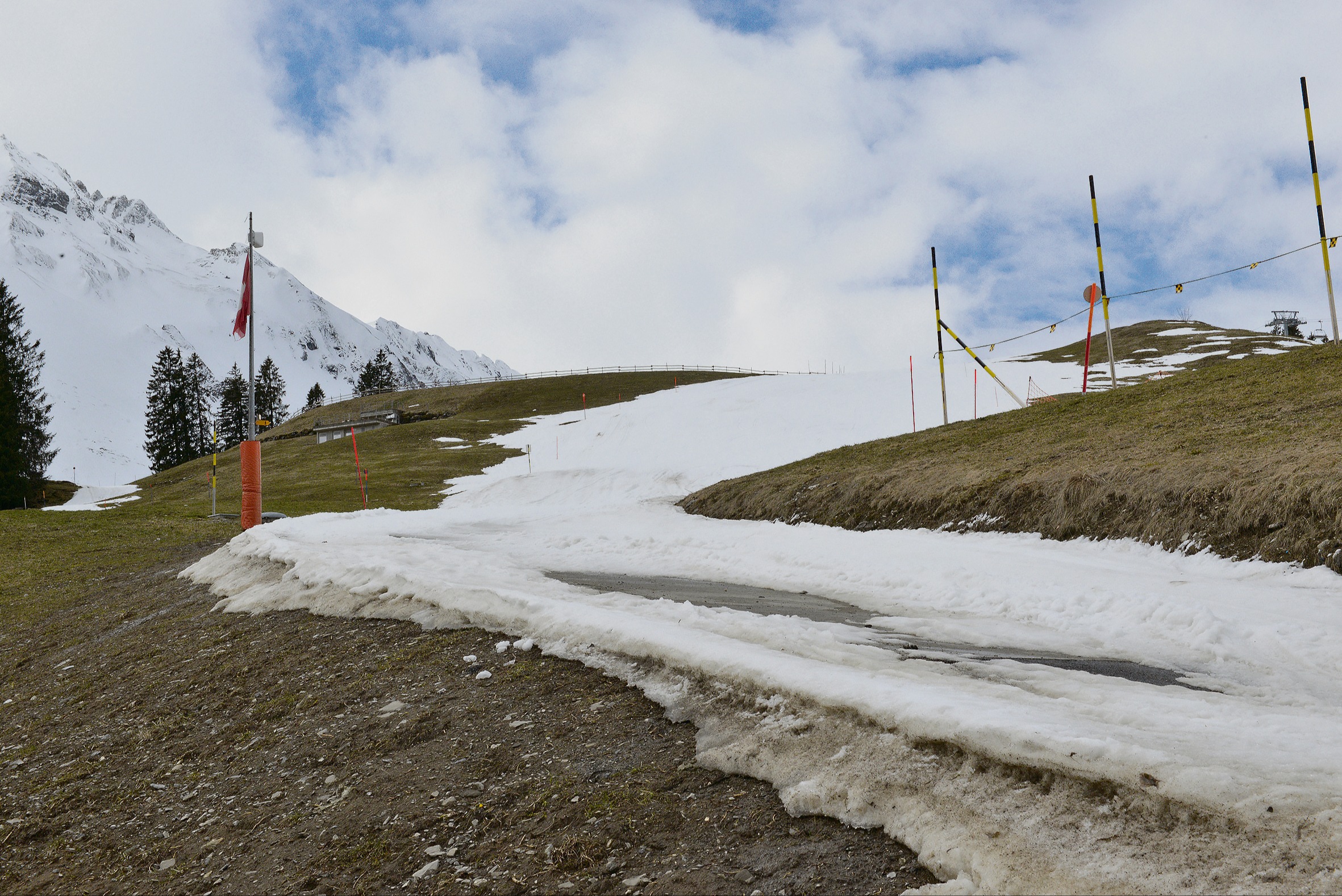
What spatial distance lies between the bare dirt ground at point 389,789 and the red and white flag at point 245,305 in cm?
1500

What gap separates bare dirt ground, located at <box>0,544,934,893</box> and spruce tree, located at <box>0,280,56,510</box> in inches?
2068

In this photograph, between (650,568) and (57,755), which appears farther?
(650,568)

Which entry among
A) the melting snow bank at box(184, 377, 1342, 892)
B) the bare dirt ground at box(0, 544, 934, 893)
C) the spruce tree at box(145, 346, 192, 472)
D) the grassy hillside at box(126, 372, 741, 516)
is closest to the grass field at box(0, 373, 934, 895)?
the bare dirt ground at box(0, 544, 934, 893)

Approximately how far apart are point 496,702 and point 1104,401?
15.5 metres

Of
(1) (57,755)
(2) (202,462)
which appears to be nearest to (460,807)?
(1) (57,755)

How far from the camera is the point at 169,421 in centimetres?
7994

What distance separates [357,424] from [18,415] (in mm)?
27060

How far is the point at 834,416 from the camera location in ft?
147

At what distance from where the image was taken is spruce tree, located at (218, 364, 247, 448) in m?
85.6

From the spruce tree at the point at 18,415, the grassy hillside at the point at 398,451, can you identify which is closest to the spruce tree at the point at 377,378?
the grassy hillside at the point at 398,451

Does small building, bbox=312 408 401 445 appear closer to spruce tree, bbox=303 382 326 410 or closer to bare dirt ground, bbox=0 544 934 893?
spruce tree, bbox=303 382 326 410

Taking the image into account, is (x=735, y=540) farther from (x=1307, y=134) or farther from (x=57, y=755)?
(x=1307, y=134)

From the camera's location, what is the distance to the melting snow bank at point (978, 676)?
9.17 feet

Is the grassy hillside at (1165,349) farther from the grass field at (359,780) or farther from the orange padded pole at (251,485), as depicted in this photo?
the grass field at (359,780)
